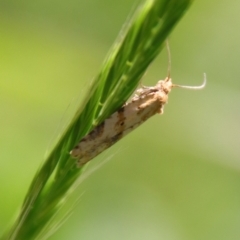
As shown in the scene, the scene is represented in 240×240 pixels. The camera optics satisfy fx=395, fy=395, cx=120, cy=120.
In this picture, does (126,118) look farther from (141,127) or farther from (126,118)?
(141,127)

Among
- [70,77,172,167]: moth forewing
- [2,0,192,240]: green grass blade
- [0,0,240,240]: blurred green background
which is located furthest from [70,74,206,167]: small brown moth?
[0,0,240,240]: blurred green background

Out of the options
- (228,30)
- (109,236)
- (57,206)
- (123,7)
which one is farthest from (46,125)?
(57,206)

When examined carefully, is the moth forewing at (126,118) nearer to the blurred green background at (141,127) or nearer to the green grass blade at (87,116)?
the green grass blade at (87,116)

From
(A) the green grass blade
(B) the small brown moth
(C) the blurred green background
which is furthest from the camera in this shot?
(C) the blurred green background

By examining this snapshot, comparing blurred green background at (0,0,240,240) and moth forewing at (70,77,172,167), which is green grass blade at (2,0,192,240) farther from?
blurred green background at (0,0,240,240)

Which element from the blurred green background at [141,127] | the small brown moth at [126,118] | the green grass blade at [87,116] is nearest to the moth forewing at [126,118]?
the small brown moth at [126,118]

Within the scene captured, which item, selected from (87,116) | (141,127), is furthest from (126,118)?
(141,127)

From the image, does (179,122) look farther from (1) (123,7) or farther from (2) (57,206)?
(2) (57,206)

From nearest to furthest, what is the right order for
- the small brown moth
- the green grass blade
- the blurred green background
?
the green grass blade → the small brown moth → the blurred green background

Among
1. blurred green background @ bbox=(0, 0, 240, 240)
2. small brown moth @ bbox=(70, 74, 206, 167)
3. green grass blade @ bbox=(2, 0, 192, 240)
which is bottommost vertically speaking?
green grass blade @ bbox=(2, 0, 192, 240)
